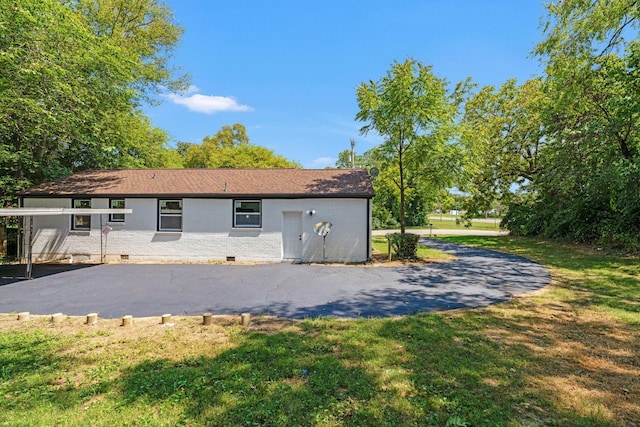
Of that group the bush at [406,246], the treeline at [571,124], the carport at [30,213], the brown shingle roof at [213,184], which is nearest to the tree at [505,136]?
the treeline at [571,124]

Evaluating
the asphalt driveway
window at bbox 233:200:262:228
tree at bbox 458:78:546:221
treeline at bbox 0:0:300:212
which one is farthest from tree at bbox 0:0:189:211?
tree at bbox 458:78:546:221

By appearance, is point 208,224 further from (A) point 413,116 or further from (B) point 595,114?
(B) point 595,114

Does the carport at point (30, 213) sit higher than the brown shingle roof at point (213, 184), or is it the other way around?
the brown shingle roof at point (213, 184)

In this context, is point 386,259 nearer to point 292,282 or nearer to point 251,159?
point 292,282

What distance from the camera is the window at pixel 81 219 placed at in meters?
13.1

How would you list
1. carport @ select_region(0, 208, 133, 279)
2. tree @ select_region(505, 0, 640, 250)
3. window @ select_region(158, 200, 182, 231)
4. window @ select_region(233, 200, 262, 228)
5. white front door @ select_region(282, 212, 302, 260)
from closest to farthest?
carport @ select_region(0, 208, 133, 279)
tree @ select_region(505, 0, 640, 250)
white front door @ select_region(282, 212, 302, 260)
window @ select_region(233, 200, 262, 228)
window @ select_region(158, 200, 182, 231)

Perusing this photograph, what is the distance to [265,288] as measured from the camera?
819 cm

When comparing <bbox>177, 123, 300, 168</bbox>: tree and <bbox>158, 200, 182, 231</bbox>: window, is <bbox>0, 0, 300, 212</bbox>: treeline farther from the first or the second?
<bbox>177, 123, 300, 168</bbox>: tree

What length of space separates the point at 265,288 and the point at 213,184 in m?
7.12

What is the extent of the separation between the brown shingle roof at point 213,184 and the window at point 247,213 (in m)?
0.45

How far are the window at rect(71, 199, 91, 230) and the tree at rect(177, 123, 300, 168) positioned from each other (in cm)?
1710

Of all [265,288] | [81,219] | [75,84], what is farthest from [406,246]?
[75,84]

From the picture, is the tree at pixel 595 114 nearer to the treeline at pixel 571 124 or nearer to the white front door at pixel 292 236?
the treeline at pixel 571 124

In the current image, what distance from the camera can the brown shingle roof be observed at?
12.7 meters
